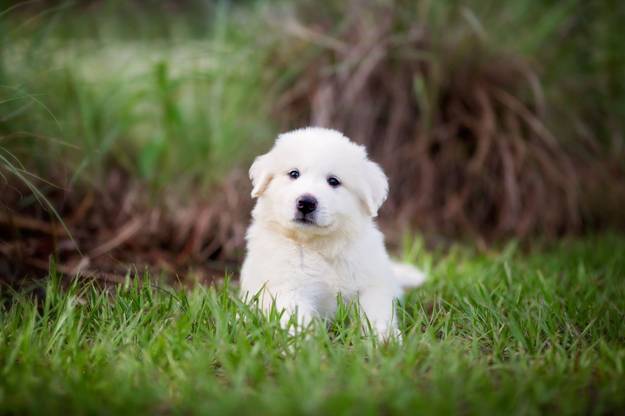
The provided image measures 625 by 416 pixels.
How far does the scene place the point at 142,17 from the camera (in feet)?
21.8

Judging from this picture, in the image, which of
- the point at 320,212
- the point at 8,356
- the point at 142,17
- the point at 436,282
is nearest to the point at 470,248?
the point at 436,282

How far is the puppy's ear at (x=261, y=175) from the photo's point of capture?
9.00 feet

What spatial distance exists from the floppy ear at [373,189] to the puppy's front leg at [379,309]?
35 centimetres

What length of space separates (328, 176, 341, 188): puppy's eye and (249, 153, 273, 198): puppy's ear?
10.9 inches

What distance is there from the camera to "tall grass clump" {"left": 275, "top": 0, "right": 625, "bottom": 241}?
4855mm

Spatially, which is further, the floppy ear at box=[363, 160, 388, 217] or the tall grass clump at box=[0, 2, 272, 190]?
the tall grass clump at box=[0, 2, 272, 190]

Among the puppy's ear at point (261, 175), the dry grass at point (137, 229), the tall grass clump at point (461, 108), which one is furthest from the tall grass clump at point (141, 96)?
the puppy's ear at point (261, 175)

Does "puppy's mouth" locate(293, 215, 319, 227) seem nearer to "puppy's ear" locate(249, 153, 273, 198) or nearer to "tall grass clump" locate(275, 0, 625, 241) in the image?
"puppy's ear" locate(249, 153, 273, 198)

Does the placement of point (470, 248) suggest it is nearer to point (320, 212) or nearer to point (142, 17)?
point (320, 212)

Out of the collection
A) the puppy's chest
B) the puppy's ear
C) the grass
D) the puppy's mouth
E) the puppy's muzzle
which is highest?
the puppy's ear

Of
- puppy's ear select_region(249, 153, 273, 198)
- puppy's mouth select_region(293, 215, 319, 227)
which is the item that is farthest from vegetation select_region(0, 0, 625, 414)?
puppy's ear select_region(249, 153, 273, 198)

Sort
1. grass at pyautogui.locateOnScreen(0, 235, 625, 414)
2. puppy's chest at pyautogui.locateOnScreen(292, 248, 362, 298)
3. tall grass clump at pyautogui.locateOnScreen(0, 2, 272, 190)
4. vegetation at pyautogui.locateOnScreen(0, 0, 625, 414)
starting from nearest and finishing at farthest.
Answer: grass at pyautogui.locateOnScreen(0, 235, 625, 414), vegetation at pyautogui.locateOnScreen(0, 0, 625, 414), puppy's chest at pyautogui.locateOnScreen(292, 248, 362, 298), tall grass clump at pyautogui.locateOnScreen(0, 2, 272, 190)

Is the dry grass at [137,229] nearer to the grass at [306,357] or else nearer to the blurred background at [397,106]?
the blurred background at [397,106]

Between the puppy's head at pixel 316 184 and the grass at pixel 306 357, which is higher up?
the puppy's head at pixel 316 184
